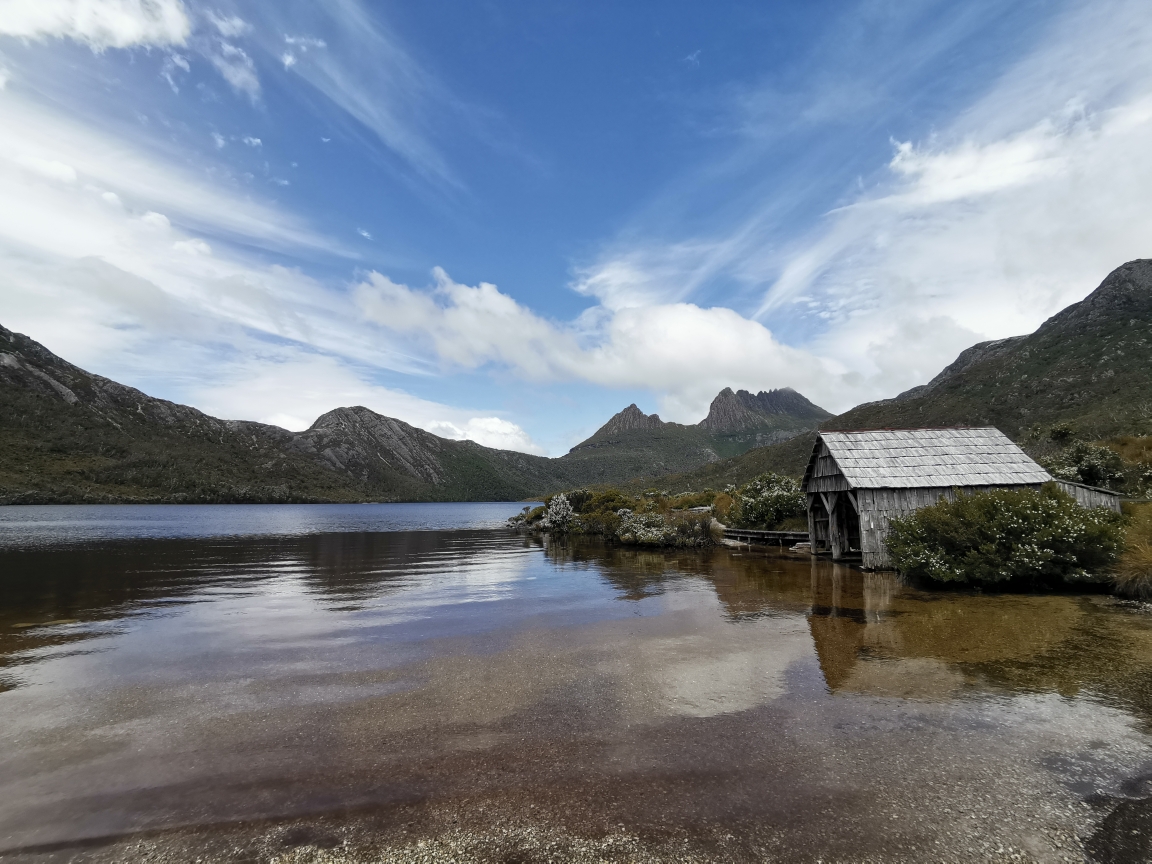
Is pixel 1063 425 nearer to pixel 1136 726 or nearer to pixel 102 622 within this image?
pixel 1136 726

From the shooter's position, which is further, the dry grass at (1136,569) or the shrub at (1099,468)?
the shrub at (1099,468)

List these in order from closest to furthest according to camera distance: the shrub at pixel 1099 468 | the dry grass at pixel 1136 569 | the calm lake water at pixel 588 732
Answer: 1. the calm lake water at pixel 588 732
2. the dry grass at pixel 1136 569
3. the shrub at pixel 1099 468

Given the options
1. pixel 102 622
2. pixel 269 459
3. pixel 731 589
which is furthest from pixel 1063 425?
pixel 269 459

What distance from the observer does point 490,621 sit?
17.2m

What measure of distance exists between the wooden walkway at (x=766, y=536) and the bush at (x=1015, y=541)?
16.1 metres

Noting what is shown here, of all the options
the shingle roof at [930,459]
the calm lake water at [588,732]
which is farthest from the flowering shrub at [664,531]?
the calm lake water at [588,732]

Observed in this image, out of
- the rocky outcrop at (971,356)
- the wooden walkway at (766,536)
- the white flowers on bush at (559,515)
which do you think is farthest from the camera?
the rocky outcrop at (971,356)

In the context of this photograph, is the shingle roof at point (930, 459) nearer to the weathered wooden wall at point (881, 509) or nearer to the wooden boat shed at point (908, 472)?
the wooden boat shed at point (908, 472)

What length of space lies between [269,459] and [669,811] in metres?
217

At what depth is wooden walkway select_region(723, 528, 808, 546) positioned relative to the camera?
1424 inches

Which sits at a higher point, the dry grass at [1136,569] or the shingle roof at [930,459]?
the shingle roof at [930,459]

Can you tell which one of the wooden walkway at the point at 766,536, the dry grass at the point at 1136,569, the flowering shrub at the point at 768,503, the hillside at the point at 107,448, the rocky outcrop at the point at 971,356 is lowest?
the wooden walkway at the point at 766,536

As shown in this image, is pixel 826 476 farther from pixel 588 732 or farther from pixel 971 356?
pixel 971 356

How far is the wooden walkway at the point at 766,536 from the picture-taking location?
3616cm
